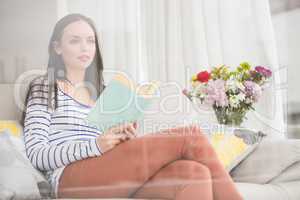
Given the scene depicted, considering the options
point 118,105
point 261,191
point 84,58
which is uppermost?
point 84,58

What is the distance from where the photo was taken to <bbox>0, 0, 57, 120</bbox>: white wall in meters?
1.18

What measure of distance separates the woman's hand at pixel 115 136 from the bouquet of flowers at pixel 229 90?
0.19 meters

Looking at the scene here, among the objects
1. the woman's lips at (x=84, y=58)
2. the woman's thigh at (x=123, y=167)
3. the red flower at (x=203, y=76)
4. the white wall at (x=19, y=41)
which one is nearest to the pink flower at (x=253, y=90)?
the red flower at (x=203, y=76)

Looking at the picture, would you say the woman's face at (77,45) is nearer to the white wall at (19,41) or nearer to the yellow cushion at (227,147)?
the white wall at (19,41)

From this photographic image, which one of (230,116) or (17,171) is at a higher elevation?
(230,116)

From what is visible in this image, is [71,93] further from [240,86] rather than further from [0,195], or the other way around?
[240,86]

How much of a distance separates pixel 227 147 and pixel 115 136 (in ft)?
1.00

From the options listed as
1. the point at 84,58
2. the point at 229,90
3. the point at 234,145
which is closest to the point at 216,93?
the point at 229,90

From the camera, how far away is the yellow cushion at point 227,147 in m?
1.26

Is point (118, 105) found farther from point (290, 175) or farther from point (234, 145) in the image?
point (290, 175)

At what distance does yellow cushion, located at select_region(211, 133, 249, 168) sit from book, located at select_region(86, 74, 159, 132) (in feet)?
0.70

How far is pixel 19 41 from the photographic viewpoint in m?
1.18

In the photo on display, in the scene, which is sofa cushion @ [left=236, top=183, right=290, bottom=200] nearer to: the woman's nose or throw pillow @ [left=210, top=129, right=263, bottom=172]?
throw pillow @ [left=210, top=129, right=263, bottom=172]

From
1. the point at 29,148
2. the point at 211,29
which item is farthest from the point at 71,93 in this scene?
the point at 211,29
